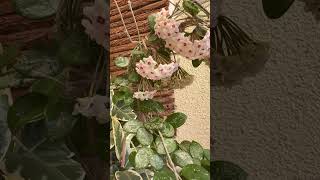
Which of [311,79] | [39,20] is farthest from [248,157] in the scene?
[39,20]

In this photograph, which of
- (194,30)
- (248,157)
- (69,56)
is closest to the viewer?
(69,56)

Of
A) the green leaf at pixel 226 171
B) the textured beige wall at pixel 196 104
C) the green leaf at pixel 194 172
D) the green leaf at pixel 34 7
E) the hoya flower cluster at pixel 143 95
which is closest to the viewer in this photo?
the green leaf at pixel 34 7

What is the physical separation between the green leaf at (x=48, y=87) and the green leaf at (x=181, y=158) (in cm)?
54

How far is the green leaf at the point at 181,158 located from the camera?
117cm

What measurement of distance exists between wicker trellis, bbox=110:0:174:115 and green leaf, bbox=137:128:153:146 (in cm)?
22

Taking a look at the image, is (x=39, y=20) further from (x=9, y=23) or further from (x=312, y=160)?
(x=312, y=160)

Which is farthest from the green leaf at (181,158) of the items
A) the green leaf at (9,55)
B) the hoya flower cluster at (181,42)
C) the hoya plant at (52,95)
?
the green leaf at (9,55)

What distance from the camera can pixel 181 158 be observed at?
3.87ft

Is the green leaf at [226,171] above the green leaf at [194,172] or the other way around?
above

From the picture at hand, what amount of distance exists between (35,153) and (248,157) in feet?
2.46

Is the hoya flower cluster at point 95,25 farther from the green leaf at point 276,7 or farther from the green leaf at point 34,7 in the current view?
the green leaf at point 276,7

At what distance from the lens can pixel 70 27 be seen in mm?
709

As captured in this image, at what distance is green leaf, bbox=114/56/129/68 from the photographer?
1.35 metres

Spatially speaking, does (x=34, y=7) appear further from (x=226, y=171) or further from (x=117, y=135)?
(x=117, y=135)
